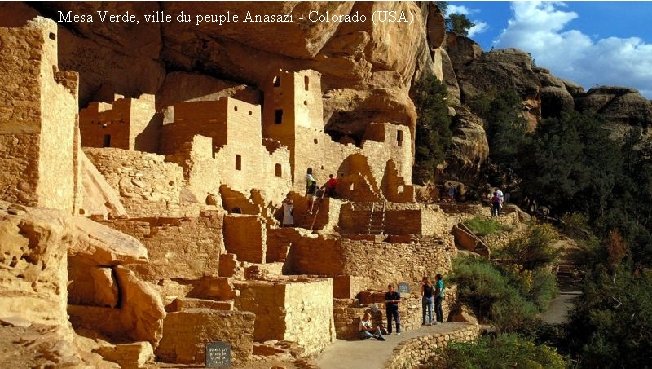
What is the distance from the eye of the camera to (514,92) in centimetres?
4025

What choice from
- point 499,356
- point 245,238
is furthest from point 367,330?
point 245,238

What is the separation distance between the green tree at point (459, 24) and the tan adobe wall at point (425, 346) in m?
32.3

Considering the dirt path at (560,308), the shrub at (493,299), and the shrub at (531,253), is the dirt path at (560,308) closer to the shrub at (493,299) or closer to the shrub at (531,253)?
the shrub at (493,299)

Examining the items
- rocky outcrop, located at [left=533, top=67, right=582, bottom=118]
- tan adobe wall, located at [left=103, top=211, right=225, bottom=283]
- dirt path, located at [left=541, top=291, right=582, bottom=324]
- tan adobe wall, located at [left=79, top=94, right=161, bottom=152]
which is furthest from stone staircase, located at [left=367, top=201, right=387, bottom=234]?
rocky outcrop, located at [left=533, top=67, right=582, bottom=118]

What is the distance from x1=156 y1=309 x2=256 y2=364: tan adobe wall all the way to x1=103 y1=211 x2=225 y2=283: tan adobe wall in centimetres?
157

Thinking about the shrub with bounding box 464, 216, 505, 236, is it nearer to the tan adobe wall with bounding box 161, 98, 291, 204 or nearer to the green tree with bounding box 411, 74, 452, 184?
the green tree with bounding box 411, 74, 452, 184

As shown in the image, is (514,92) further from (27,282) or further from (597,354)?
(27,282)

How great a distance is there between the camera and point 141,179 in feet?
53.1

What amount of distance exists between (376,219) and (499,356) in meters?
7.85

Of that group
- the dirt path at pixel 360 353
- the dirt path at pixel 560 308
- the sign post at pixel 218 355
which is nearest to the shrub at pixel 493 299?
the dirt path at pixel 560 308

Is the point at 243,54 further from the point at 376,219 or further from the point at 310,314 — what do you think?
the point at 310,314

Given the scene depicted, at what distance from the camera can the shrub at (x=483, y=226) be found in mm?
24844

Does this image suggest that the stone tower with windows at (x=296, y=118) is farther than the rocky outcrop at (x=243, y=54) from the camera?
Yes

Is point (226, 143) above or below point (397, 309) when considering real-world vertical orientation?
above
